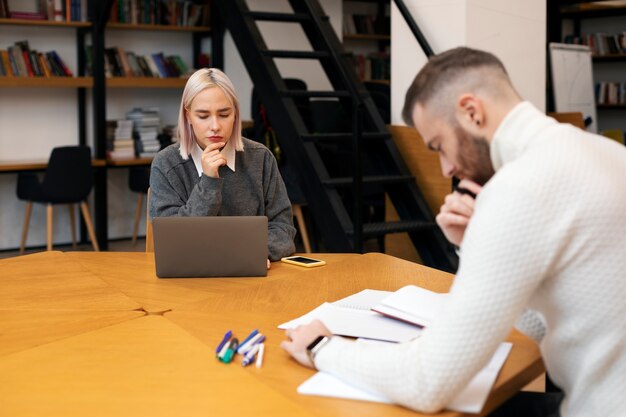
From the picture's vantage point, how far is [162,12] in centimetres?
739

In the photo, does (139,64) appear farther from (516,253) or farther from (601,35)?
(516,253)

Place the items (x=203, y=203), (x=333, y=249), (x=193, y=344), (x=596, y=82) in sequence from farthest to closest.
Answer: (x=596, y=82), (x=333, y=249), (x=203, y=203), (x=193, y=344)

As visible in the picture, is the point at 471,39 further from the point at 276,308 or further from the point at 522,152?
the point at 522,152

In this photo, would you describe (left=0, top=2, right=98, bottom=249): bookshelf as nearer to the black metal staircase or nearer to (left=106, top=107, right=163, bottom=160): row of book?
(left=106, top=107, right=163, bottom=160): row of book

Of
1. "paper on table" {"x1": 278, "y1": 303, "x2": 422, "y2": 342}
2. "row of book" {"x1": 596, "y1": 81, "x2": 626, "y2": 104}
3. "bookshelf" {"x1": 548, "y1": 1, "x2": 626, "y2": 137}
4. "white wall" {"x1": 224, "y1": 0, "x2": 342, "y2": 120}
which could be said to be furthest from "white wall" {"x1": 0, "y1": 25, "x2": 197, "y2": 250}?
"paper on table" {"x1": 278, "y1": 303, "x2": 422, "y2": 342}

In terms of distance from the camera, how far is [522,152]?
1.39 meters

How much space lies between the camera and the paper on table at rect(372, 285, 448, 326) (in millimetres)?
1763

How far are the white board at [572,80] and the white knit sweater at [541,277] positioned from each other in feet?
19.3

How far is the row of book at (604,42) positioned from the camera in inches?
358

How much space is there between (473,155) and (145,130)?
6035 millimetres

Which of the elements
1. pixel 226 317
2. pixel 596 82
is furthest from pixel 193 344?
pixel 596 82

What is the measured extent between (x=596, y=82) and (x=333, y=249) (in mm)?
6048

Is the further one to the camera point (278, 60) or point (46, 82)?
point (278, 60)

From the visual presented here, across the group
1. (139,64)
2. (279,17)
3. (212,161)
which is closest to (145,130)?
(139,64)
